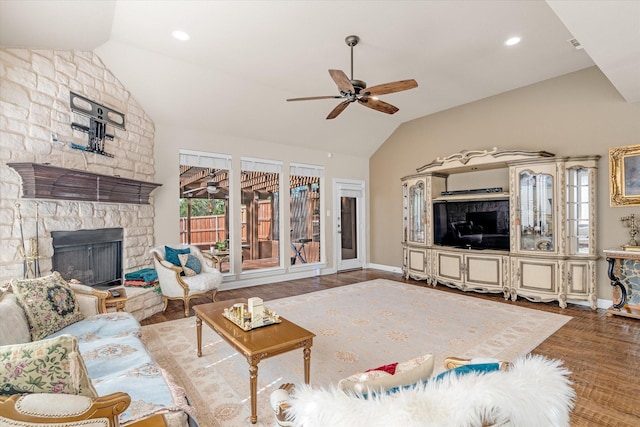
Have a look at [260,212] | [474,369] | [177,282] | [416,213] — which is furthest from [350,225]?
[474,369]

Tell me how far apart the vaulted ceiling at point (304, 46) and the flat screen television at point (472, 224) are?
6.20 ft

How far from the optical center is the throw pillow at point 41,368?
3.46 ft

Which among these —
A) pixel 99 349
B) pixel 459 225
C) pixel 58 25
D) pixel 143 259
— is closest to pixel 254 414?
pixel 99 349

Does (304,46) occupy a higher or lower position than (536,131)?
higher

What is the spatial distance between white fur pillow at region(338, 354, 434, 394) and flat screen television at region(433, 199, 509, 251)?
4671mm

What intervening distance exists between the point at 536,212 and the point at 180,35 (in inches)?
206

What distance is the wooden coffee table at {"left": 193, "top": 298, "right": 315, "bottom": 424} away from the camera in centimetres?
196

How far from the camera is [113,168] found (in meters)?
4.01

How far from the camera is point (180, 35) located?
3.45 m

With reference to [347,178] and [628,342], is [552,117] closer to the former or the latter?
[628,342]

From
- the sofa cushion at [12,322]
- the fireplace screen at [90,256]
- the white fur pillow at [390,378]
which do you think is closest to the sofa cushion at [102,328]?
the sofa cushion at [12,322]

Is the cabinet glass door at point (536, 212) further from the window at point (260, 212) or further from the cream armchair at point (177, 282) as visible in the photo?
the cream armchair at point (177, 282)

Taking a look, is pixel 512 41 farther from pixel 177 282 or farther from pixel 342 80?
pixel 177 282

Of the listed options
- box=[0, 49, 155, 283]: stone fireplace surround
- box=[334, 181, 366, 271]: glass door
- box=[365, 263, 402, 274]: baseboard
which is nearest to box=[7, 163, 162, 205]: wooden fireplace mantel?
box=[0, 49, 155, 283]: stone fireplace surround
